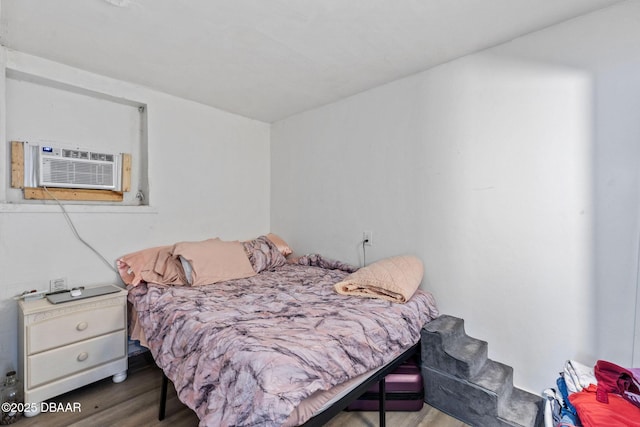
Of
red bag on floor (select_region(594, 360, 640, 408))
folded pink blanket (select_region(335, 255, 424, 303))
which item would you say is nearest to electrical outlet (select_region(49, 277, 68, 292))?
folded pink blanket (select_region(335, 255, 424, 303))

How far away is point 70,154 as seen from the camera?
222 cm

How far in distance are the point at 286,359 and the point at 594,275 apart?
1727mm

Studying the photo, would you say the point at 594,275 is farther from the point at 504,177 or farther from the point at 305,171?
the point at 305,171

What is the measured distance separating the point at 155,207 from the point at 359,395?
7.47 feet

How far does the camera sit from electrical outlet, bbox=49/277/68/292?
2076mm

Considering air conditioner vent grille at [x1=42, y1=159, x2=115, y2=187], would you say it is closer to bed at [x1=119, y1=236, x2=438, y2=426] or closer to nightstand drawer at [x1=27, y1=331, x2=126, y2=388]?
bed at [x1=119, y1=236, x2=438, y2=426]

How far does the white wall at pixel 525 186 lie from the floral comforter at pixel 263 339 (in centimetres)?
49

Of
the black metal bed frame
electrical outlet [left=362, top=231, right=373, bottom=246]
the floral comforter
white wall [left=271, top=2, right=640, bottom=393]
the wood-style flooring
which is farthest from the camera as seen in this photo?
electrical outlet [left=362, top=231, right=373, bottom=246]

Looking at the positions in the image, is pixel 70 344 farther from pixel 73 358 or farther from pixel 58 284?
pixel 58 284

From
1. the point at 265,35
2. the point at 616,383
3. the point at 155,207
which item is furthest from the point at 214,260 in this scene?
the point at 616,383

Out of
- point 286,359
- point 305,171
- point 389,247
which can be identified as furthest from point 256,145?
point 286,359

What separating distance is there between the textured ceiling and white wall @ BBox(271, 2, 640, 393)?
239 mm

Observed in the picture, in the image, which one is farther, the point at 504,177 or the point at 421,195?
the point at 421,195

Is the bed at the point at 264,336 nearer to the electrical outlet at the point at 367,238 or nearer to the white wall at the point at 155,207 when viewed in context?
the white wall at the point at 155,207
